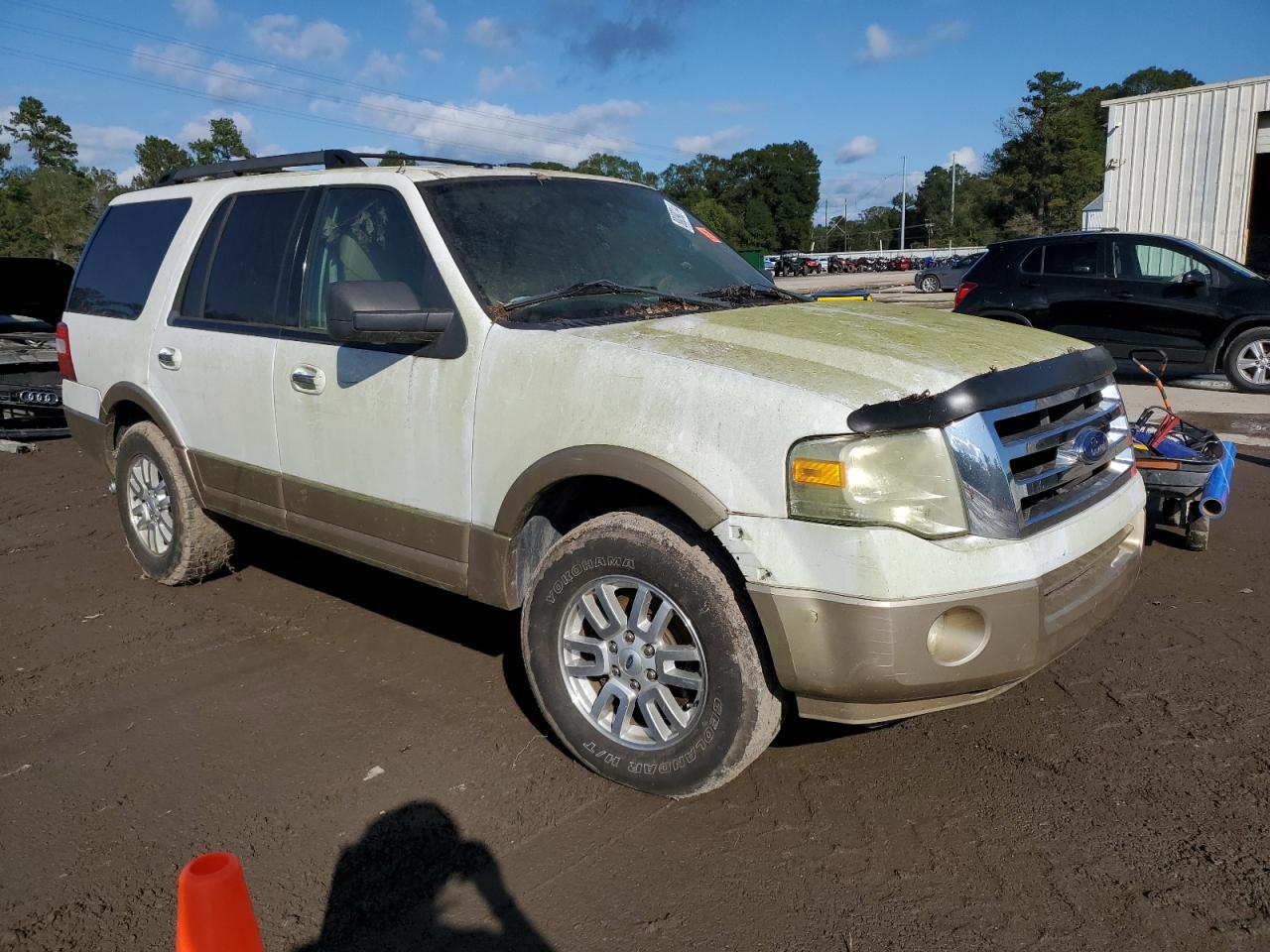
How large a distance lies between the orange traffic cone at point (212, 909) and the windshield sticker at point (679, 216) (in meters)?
3.33

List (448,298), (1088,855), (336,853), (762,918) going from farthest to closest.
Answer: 1. (448,298)
2. (336,853)
3. (1088,855)
4. (762,918)

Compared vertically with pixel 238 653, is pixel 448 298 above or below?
above

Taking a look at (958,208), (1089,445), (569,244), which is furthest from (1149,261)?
(958,208)

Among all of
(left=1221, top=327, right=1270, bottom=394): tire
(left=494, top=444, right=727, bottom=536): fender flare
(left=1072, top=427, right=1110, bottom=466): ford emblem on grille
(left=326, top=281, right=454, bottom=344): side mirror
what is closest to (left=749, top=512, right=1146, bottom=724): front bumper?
(left=494, top=444, right=727, bottom=536): fender flare

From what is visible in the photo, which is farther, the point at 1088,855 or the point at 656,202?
the point at 656,202

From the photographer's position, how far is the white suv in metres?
2.63

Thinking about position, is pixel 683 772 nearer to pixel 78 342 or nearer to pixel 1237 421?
pixel 78 342

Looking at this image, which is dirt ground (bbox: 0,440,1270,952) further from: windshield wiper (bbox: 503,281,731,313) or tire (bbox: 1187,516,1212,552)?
windshield wiper (bbox: 503,281,731,313)

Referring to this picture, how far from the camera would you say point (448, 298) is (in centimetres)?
349

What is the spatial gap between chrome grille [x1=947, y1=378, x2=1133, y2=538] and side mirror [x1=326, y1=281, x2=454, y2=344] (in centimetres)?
180

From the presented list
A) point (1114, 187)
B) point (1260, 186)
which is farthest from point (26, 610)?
point (1260, 186)

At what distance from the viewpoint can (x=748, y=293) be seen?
413 centimetres

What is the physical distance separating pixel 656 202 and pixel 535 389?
5.57 feet

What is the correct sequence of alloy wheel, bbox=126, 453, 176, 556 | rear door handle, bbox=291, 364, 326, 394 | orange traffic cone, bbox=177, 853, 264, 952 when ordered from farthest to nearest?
alloy wheel, bbox=126, 453, 176, 556 → rear door handle, bbox=291, 364, 326, 394 → orange traffic cone, bbox=177, 853, 264, 952
